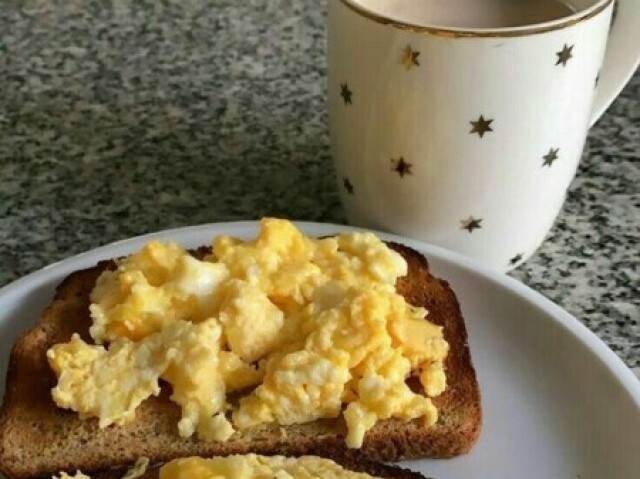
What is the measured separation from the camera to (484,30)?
0.88 m

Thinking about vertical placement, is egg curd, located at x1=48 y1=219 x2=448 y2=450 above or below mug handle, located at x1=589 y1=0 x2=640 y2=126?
below

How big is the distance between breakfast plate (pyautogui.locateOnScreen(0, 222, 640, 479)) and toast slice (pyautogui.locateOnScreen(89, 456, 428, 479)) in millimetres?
57

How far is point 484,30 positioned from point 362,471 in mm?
402

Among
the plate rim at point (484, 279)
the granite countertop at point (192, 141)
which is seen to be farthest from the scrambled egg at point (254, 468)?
the granite countertop at point (192, 141)

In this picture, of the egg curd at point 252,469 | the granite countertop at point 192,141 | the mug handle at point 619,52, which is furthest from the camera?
the granite countertop at point 192,141

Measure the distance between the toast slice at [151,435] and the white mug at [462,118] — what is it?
200mm

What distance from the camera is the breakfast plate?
33.2 inches

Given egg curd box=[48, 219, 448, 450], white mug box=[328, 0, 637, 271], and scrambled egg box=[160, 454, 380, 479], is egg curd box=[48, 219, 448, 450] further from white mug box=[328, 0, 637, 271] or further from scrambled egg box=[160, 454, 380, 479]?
white mug box=[328, 0, 637, 271]

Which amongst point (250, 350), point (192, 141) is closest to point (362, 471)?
point (250, 350)

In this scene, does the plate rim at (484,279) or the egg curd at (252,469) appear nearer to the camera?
the egg curd at (252,469)

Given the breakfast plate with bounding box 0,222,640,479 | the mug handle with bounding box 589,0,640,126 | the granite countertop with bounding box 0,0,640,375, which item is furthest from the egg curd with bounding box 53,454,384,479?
the mug handle with bounding box 589,0,640,126

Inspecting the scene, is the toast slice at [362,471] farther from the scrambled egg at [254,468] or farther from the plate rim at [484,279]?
the plate rim at [484,279]

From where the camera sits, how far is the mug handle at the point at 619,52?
1.01 meters

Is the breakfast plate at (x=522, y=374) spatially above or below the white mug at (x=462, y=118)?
below
